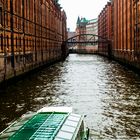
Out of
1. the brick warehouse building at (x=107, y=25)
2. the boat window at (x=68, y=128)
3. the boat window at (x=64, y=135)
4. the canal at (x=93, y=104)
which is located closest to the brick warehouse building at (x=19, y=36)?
the canal at (x=93, y=104)

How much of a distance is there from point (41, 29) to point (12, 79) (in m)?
32.3

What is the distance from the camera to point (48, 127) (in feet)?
32.0

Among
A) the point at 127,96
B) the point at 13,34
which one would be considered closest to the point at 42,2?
the point at 13,34

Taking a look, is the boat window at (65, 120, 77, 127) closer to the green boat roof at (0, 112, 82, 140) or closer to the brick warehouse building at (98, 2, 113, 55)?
the green boat roof at (0, 112, 82, 140)

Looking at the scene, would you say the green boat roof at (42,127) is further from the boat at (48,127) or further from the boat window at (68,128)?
the boat window at (68,128)

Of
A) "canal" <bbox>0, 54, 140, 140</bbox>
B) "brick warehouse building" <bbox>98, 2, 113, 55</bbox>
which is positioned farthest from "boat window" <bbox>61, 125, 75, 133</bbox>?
"brick warehouse building" <bbox>98, 2, 113, 55</bbox>

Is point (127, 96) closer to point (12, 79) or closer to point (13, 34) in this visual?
point (12, 79)

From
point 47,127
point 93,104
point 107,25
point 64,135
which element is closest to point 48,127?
point 47,127

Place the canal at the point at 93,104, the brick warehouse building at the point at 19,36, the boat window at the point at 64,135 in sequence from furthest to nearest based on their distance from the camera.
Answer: the brick warehouse building at the point at 19,36 → the canal at the point at 93,104 → the boat window at the point at 64,135

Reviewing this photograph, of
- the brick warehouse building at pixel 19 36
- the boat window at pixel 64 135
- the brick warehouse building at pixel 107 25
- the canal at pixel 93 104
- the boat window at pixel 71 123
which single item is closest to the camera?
the boat window at pixel 64 135

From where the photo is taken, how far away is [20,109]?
22.1 meters

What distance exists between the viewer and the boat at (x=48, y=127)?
8.98 m

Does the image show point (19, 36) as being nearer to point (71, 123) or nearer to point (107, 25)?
point (71, 123)

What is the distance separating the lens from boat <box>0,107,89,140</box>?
8.98 metres
